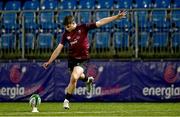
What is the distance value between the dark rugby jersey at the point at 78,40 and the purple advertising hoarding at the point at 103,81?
3.96 meters

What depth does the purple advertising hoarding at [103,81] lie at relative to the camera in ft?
64.5

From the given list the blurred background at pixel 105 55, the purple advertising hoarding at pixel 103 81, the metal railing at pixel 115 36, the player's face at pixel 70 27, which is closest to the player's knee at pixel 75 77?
the player's face at pixel 70 27

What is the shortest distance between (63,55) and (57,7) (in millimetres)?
3177

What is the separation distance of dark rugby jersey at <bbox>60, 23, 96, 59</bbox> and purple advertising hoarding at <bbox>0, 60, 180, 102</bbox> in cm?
396

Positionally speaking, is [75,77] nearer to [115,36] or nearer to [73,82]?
[73,82]

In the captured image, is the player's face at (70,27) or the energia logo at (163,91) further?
the energia logo at (163,91)

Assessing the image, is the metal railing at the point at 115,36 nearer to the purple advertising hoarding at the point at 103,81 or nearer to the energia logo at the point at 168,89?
the purple advertising hoarding at the point at 103,81

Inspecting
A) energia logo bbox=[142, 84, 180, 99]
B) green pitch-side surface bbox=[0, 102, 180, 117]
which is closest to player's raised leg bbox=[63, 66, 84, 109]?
green pitch-side surface bbox=[0, 102, 180, 117]

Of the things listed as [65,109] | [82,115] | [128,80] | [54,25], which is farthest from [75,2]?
[82,115]

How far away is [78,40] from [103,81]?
489cm

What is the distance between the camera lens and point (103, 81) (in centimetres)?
2012

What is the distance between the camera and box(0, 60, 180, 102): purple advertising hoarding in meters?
19.7

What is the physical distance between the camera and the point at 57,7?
79.3ft

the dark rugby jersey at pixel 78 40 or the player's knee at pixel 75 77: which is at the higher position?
the dark rugby jersey at pixel 78 40
